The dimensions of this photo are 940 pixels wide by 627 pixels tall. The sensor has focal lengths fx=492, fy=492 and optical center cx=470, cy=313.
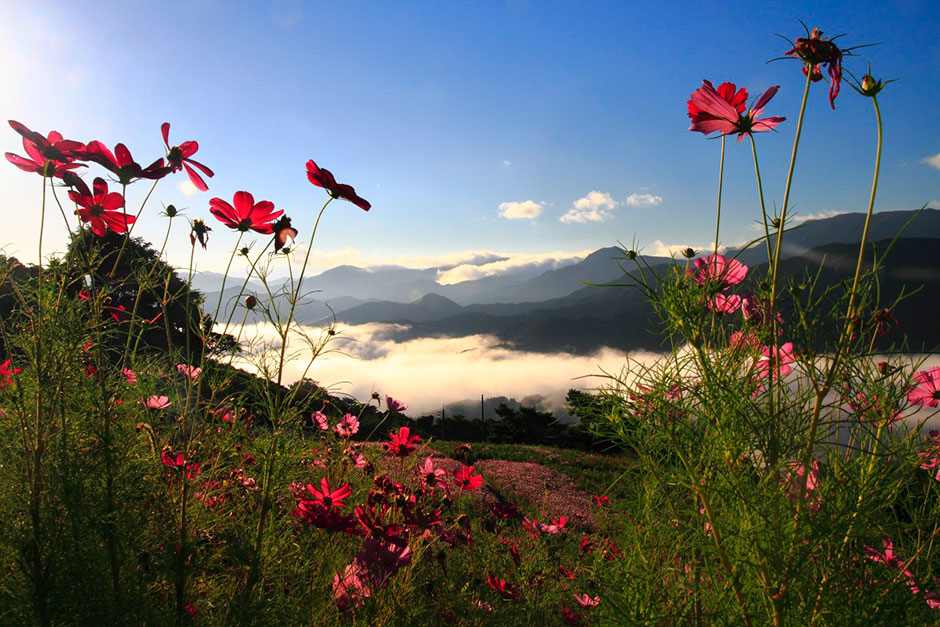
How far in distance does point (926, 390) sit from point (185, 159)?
2165 millimetres

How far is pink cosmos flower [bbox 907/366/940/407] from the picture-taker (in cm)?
137

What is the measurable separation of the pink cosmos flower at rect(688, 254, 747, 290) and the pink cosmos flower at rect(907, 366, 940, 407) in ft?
2.13

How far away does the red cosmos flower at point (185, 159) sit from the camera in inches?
51.6

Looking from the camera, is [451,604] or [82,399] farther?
[451,604]

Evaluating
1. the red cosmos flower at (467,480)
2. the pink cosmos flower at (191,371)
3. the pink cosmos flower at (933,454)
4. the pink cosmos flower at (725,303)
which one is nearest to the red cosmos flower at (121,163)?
the pink cosmos flower at (191,371)

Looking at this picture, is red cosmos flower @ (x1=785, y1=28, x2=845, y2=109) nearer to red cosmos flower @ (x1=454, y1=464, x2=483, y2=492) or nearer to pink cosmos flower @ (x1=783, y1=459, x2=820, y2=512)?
pink cosmos flower @ (x1=783, y1=459, x2=820, y2=512)

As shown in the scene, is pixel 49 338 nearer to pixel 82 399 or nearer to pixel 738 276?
pixel 82 399

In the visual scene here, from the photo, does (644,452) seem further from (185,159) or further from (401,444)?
(185,159)

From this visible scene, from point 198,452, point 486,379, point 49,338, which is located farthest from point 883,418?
point 486,379

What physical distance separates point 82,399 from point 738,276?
1913 mm

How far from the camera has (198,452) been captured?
5.63 ft

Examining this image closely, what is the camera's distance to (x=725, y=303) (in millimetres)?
1238

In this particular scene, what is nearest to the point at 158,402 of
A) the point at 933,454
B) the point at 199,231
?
the point at 199,231

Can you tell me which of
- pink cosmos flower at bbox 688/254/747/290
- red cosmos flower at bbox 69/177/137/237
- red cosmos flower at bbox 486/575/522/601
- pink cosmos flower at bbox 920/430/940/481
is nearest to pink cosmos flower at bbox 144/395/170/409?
red cosmos flower at bbox 69/177/137/237
